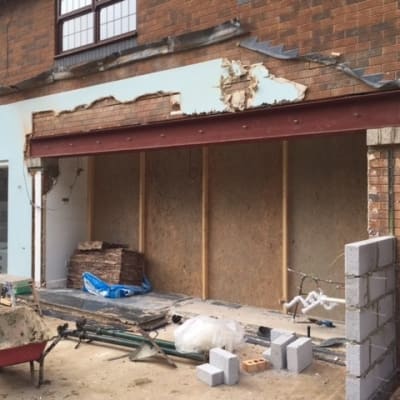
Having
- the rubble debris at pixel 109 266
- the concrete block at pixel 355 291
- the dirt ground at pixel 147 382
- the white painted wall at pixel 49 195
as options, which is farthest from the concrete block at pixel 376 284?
the rubble debris at pixel 109 266

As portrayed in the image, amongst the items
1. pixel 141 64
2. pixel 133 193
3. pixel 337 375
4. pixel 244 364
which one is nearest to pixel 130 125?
pixel 141 64

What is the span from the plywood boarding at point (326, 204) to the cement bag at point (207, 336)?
1867 millimetres

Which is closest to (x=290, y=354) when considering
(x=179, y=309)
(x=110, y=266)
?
(x=179, y=309)

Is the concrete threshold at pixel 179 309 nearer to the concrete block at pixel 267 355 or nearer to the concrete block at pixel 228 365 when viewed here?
the concrete block at pixel 267 355

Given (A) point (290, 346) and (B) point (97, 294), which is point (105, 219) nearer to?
(B) point (97, 294)

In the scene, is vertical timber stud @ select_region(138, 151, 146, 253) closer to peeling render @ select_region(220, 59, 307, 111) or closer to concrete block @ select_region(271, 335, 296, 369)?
peeling render @ select_region(220, 59, 307, 111)

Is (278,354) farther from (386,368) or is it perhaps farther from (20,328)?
(20,328)

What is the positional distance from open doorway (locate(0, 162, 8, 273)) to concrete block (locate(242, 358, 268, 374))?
21.1 feet

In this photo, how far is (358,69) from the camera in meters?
5.56

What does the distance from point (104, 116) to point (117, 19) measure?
1.68m

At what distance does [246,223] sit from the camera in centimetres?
782

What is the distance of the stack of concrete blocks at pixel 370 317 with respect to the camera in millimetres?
4203

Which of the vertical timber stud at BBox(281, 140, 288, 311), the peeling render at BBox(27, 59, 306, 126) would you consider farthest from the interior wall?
the vertical timber stud at BBox(281, 140, 288, 311)

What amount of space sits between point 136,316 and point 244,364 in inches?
90.5
